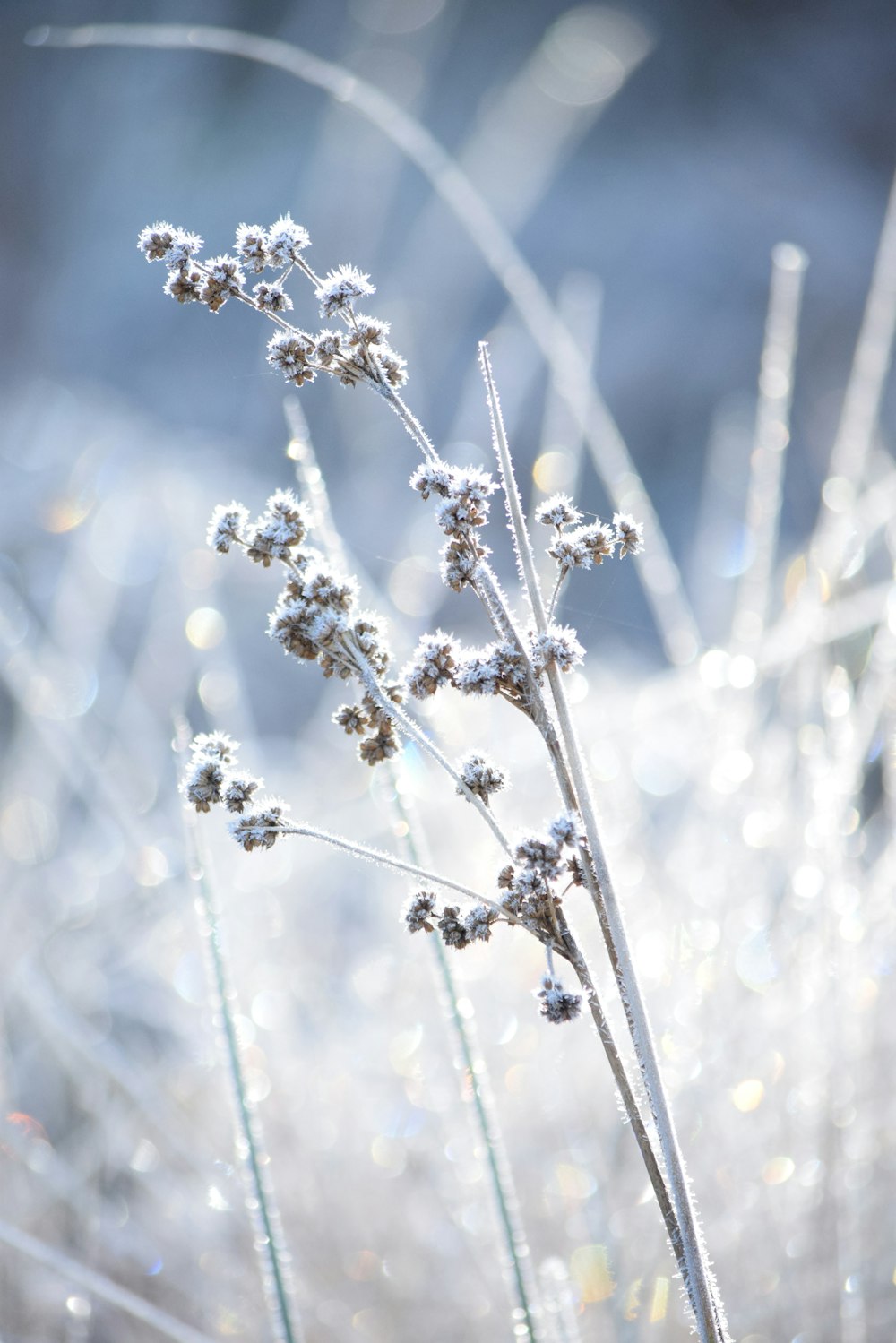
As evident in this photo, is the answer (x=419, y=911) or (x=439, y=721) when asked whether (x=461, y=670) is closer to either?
(x=419, y=911)

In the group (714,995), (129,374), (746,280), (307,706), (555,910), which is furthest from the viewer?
(129,374)

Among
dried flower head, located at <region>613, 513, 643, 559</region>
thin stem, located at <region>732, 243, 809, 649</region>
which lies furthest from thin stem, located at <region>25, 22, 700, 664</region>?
dried flower head, located at <region>613, 513, 643, 559</region>

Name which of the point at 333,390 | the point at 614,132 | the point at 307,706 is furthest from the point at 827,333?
the point at 307,706

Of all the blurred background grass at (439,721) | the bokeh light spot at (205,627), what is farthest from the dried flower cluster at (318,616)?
the bokeh light spot at (205,627)

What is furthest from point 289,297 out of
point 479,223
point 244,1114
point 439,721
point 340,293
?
point 439,721

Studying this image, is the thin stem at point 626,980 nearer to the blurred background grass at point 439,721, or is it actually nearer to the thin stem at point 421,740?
the thin stem at point 421,740

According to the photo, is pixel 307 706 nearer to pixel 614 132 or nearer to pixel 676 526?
pixel 676 526
